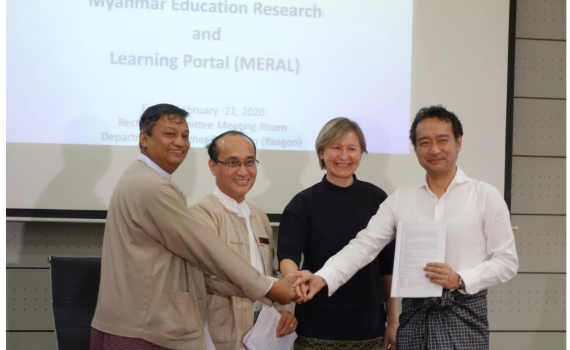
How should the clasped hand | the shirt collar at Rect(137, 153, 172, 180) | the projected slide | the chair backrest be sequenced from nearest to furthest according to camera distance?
the shirt collar at Rect(137, 153, 172, 180)
the clasped hand
the chair backrest
the projected slide

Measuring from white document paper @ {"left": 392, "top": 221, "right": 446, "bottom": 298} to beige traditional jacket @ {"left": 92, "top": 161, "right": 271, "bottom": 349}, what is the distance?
64 centimetres

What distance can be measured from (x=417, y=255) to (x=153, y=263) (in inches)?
37.2

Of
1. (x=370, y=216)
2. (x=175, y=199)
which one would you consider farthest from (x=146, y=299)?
(x=370, y=216)

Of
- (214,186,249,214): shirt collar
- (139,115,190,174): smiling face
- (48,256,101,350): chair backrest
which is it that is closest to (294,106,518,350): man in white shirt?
(214,186,249,214): shirt collar

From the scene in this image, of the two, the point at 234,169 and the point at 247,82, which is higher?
the point at 247,82

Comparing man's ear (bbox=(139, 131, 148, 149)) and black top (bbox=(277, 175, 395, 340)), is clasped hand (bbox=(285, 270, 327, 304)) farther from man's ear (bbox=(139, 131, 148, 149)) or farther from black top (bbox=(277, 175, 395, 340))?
man's ear (bbox=(139, 131, 148, 149))

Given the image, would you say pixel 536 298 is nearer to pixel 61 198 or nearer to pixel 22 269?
pixel 61 198

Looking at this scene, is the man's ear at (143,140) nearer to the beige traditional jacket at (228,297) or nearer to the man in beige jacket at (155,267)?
the man in beige jacket at (155,267)

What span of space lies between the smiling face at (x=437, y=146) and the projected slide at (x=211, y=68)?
1106mm

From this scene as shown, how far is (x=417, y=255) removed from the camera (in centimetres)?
192

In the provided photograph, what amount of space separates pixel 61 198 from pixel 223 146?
1.27 m

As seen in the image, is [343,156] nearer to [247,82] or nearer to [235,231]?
[235,231]

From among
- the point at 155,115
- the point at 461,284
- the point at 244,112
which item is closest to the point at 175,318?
the point at 155,115

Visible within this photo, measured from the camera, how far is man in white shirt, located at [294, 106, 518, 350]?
1878 mm
